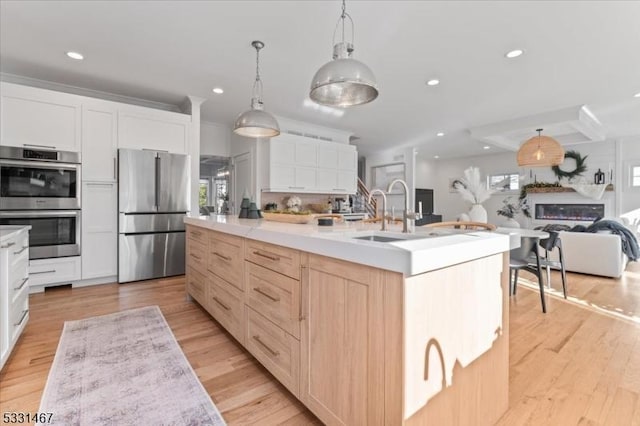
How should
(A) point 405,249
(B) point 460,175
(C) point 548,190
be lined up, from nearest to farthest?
(A) point 405,249 → (C) point 548,190 → (B) point 460,175

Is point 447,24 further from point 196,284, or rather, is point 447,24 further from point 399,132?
point 399,132

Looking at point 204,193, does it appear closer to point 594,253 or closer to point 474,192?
point 474,192

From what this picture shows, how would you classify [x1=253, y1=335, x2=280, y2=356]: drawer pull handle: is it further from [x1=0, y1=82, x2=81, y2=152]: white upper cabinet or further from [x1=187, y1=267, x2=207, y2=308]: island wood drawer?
[x1=0, y1=82, x2=81, y2=152]: white upper cabinet

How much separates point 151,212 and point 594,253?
6106mm

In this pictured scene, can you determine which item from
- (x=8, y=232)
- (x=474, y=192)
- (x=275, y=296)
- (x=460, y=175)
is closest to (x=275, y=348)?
(x=275, y=296)

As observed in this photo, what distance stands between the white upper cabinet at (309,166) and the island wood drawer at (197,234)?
2329 millimetres

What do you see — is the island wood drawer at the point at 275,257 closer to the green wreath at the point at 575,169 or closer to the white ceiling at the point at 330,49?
the white ceiling at the point at 330,49

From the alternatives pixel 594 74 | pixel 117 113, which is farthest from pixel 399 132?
pixel 117 113

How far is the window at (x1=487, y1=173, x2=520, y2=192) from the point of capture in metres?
8.64

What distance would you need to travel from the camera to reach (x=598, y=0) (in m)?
2.23

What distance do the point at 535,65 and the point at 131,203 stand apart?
5.01 m

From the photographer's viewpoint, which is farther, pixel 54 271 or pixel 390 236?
pixel 54 271

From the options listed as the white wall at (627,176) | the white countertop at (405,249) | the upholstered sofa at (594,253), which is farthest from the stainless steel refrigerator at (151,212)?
the white wall at (627,176)

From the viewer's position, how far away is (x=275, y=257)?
5.12ft
